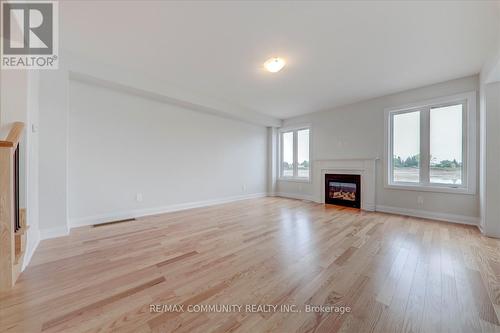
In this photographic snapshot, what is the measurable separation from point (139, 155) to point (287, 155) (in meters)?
4.12

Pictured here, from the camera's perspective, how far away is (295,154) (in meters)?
5.90

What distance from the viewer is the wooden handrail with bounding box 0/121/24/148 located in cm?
148

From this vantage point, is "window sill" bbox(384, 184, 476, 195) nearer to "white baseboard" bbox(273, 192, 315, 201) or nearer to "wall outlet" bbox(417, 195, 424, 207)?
"wall outlet" bbox(417, 195, 424, 207)

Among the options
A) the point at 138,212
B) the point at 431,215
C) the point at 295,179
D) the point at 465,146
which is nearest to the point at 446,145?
the point at 465,146

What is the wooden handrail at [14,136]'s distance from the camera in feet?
4.87

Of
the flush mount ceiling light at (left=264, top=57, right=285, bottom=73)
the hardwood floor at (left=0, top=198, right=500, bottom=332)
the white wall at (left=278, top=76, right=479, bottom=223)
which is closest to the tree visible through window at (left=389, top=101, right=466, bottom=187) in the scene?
the white wall at (left=278, top=76, right=479, bottom=223)

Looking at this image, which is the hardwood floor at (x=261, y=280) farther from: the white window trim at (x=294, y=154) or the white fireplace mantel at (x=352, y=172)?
the white window trim at (x=294, y=154)

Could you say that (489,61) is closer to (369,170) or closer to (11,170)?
(369,170)

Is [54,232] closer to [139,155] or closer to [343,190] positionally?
[139,155]

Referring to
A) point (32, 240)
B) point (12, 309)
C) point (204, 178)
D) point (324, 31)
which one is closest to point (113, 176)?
point (32, 240)

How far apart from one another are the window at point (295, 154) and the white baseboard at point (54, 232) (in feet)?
16.5

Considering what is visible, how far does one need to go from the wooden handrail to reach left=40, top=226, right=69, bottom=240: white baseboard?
4.92ft

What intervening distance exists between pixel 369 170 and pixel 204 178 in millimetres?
3712

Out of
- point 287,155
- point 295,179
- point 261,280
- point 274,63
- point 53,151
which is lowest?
point 261,280
